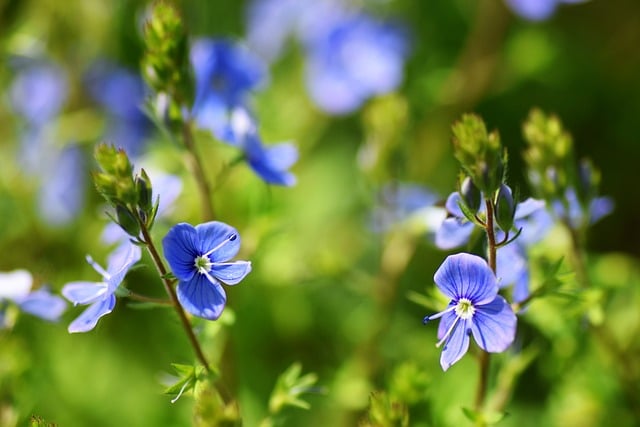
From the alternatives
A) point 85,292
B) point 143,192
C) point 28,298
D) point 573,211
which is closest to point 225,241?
point 143,192

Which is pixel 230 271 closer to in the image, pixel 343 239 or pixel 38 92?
pixel 343 239

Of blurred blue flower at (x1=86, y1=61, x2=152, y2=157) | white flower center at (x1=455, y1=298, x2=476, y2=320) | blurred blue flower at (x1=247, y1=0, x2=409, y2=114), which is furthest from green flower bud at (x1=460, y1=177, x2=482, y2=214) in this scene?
blurred blue flower at (x1=86, y1=61, x2=152, y2=157)

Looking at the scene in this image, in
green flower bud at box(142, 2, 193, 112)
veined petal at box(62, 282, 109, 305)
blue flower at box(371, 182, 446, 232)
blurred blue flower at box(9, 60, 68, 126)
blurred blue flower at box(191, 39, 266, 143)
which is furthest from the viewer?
blurred blue flower at box(9, 60, 68, 126)

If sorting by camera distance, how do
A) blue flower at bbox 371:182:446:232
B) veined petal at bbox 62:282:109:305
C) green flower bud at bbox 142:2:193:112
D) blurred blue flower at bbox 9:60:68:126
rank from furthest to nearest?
blurred blue flower at bbox 9:60:68:126
blue flower at bbox 371:182:446:232
green flower bud at bbox 142:2:193:112
veined petal at bbox 62:282:109:305

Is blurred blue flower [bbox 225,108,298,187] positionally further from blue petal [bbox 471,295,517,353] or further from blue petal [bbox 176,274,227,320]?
blue petal [bbox 471,295,517,353]

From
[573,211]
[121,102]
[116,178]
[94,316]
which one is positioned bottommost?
[94,316]

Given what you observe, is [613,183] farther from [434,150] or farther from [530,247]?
[530,247]
